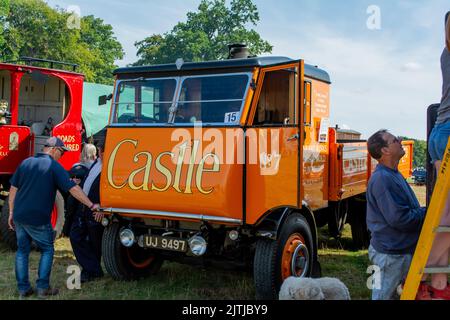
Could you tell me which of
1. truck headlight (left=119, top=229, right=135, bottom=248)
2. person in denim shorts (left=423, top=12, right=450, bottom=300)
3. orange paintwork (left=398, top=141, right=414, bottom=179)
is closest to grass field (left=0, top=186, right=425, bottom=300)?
truck headlight (left=119, top=229, right=135, bottom=248)

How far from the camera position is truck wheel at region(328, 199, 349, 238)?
7.46m

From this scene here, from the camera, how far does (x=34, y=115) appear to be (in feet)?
30.4

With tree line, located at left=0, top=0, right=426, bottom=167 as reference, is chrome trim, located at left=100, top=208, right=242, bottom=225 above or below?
below

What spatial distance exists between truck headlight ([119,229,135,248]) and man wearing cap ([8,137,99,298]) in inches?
16.6

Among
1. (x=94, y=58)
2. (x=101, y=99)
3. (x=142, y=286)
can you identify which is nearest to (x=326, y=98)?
(x=101, y=99)

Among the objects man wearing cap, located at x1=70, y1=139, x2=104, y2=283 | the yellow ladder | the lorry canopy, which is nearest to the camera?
the yellow ladder

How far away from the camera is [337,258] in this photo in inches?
301

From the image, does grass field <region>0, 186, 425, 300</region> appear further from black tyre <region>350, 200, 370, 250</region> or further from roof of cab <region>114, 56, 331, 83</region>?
roof of cab <region>114, 56, 331, 83</region>

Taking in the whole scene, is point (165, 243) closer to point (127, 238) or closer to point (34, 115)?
point (127, 238)

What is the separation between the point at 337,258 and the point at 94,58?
31.2 meters

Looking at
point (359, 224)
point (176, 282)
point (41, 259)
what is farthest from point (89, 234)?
point (359, 224)
